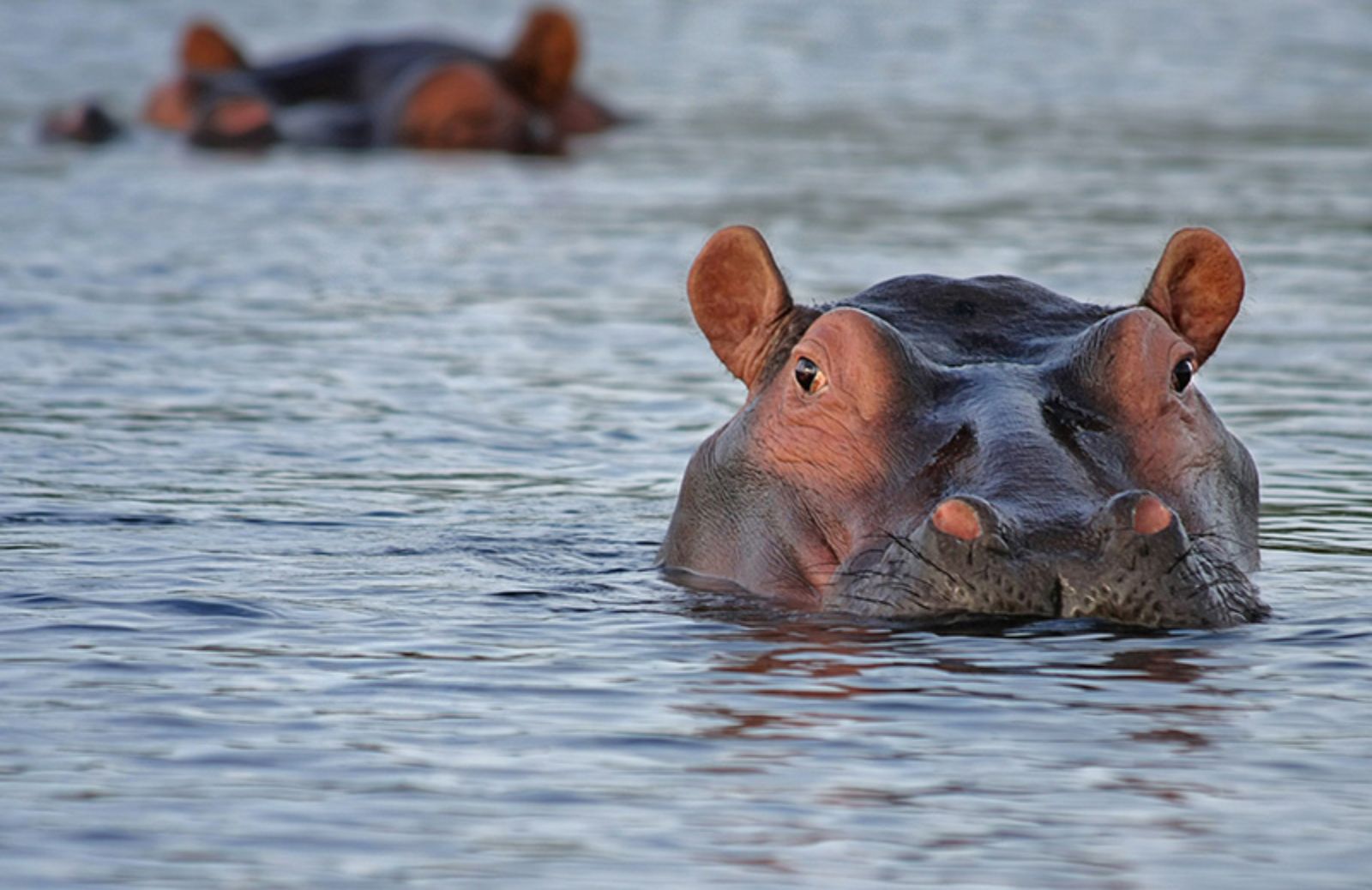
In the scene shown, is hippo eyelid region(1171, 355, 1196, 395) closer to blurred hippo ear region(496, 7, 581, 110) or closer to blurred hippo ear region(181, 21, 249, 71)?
blurred hippo ear region(496, 7, 581, 110)

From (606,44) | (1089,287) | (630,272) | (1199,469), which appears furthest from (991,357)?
(606,44)

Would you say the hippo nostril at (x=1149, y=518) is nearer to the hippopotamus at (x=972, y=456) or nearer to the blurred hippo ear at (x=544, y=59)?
the hippopotamus at (x=972, y=456)

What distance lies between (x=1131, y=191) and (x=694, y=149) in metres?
5.09

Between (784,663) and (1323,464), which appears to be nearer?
(784,663)

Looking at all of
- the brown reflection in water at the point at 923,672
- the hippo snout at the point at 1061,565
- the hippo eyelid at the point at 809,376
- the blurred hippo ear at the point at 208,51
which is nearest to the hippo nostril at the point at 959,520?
the hippo snout at the point at 1061,565

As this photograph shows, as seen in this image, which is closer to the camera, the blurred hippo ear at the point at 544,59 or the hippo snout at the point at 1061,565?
the hippo snout at the point at 1061,565

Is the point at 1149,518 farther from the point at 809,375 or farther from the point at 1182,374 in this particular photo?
the point at 809,375

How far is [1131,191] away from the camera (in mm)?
20078

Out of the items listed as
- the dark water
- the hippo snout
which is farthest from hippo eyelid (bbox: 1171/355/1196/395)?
the hippo snout

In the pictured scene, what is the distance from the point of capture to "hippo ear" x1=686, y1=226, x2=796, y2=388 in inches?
341

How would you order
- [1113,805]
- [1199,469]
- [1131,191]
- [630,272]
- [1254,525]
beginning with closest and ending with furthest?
1. [1113,805]
2. [1199,469]
3. [1254,525]
4. [630,272]
5. [1131,191]

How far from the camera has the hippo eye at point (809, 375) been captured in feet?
26.5

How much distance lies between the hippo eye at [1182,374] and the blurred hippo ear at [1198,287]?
1.18ft

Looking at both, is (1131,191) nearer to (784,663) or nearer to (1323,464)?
(1323,464)
